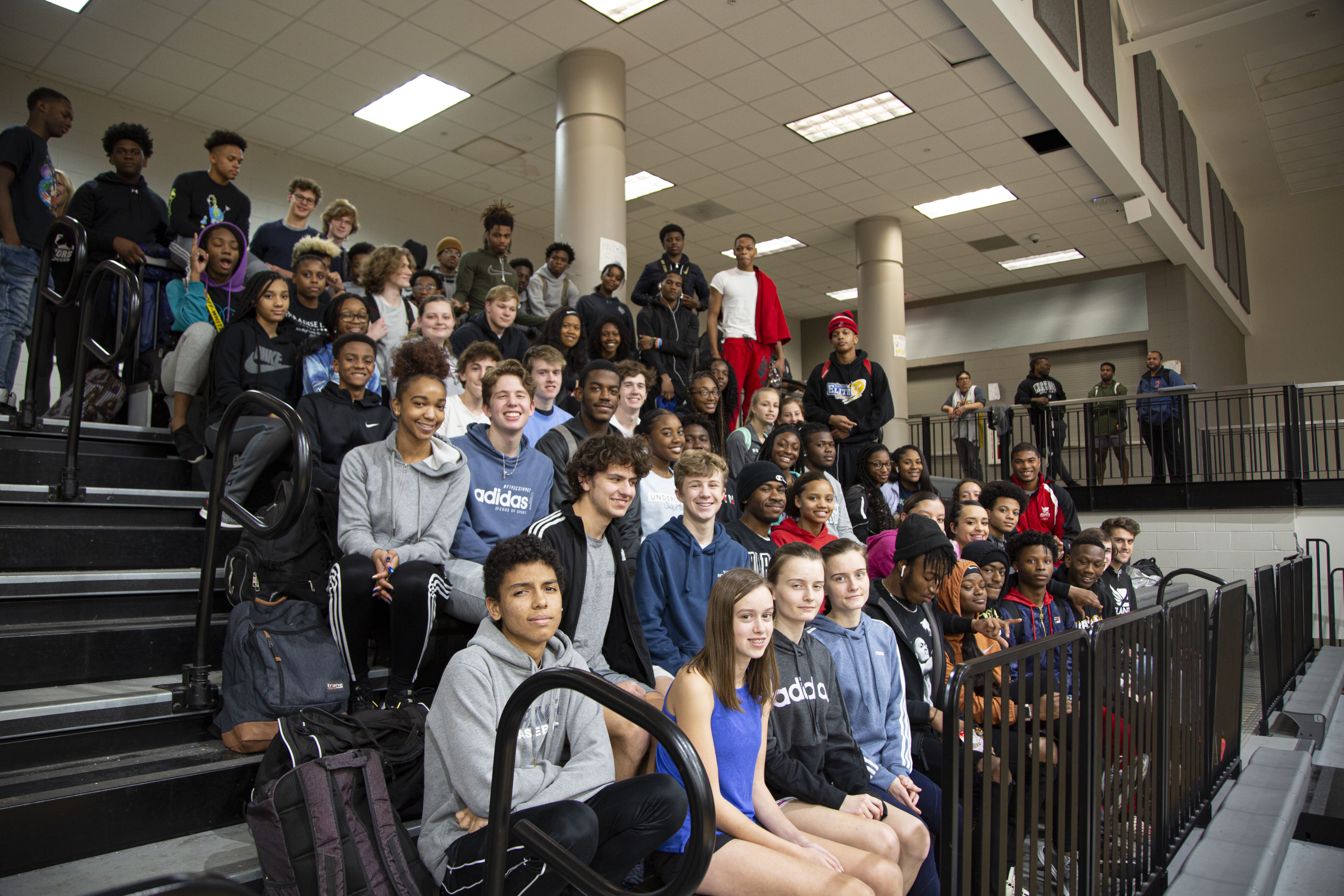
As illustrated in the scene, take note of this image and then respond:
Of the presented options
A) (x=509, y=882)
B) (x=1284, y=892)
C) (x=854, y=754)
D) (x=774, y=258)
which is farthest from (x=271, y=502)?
(x=774, y=258)

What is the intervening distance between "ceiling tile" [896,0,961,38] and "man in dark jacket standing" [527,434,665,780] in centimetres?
534

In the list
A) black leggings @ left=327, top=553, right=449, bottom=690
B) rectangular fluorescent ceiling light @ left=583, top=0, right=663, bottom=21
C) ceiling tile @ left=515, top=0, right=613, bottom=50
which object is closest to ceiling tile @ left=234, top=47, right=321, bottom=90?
ceiling tile @ left=515, top=0, right=613, bottom=50

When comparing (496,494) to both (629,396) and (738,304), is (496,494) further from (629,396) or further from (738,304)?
(738,304)

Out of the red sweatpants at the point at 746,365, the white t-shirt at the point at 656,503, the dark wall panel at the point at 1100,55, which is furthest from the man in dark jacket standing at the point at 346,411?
the dark wall panel at the point at 1100,55

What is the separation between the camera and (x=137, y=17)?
6.59 meters

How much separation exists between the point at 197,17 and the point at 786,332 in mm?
5447

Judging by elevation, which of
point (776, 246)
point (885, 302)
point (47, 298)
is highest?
point (776, 246)

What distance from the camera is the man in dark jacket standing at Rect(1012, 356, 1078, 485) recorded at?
9.52 m

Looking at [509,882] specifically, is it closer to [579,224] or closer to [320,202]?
[579,224]

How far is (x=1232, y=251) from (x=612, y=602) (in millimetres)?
14393

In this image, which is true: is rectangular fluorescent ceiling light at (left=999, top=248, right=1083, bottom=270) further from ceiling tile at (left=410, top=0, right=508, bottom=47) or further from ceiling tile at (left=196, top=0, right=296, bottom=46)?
ceiling tile at (left=196, top=0, right=296, bottom=46)

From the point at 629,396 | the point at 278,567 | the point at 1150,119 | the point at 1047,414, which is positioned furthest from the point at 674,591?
the point at 1150,119

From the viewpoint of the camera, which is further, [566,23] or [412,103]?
[412,103]

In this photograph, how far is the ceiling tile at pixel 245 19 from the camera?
6.42 meters
